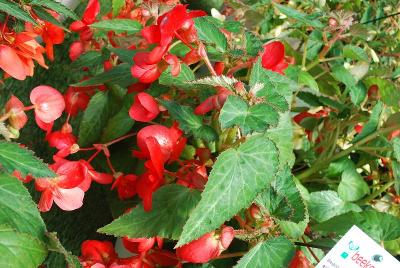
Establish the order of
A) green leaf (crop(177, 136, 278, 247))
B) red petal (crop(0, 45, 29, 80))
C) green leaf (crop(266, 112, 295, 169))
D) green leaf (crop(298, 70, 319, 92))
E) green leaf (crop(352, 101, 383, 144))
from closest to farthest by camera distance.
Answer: green leaf (crop(177, 136, 278, 247)) → red petal (crop(0, 45, 29, 80)) → green leaf (crop(266, 112, 295, 169)) → green leaf (crop(352, 101, 383, 144)) → green leaf (crop(298, 70, 319, 92))

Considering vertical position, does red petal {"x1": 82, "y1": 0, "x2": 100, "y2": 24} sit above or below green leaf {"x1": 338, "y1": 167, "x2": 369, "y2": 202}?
above

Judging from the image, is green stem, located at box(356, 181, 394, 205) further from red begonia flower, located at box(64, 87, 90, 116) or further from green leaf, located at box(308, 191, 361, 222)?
red begonia flower, located at box(64, 87, 90, 116)

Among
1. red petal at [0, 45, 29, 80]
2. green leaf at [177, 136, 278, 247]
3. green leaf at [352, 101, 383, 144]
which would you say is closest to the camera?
green leaf at [177, 136, 278, 247]

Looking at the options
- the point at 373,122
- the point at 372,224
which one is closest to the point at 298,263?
the point at 372,224

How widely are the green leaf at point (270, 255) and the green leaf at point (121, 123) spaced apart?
1.09 feet

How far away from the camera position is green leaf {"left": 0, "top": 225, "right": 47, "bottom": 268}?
1.72 ft

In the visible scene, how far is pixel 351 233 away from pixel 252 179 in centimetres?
15

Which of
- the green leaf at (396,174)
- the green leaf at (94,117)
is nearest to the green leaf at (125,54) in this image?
the green leaf at (94,117)

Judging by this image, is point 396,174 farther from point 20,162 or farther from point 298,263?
point 20,162

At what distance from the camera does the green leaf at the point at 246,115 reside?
0.52 m

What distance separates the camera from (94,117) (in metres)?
0.88

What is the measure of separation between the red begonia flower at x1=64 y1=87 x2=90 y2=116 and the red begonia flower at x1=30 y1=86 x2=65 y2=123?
0.15 metres

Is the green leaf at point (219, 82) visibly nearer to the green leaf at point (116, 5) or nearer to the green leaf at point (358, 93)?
the green leaf at point (116, 5)

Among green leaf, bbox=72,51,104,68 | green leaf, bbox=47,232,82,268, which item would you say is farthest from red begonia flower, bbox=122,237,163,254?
green leaf, bbox=72,51,104,68
